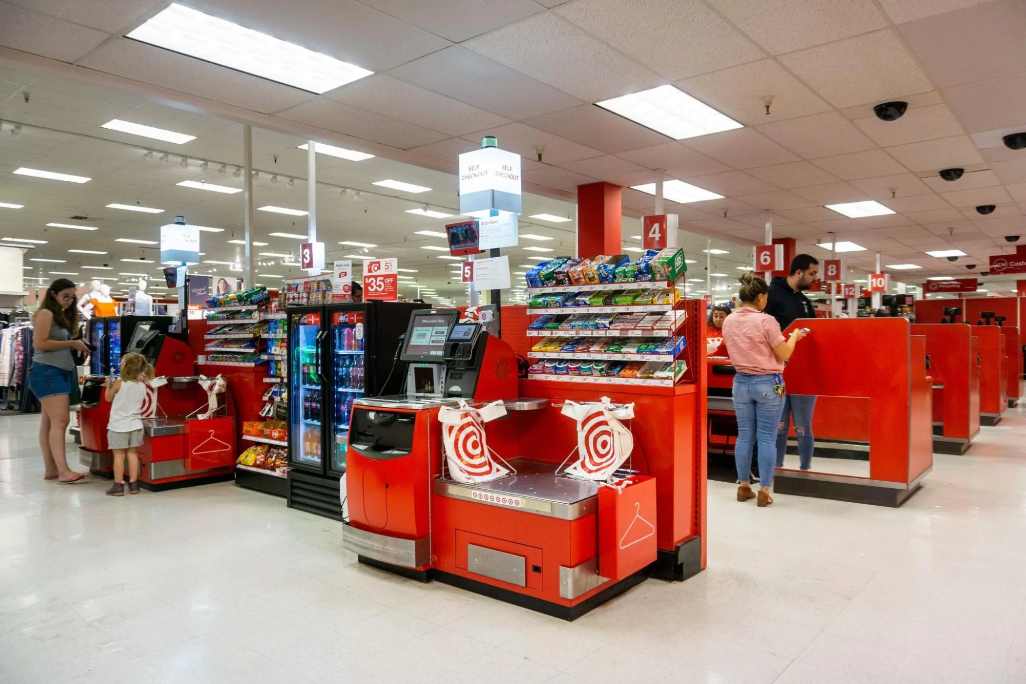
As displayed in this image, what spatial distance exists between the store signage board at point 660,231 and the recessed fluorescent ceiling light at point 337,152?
3.67m

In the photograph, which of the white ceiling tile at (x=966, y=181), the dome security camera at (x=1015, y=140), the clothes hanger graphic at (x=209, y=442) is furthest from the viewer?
the white ceiling tile at (x=966, y=181)

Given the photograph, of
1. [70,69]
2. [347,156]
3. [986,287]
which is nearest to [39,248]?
[347,156]

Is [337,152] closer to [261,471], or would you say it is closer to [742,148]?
[261,471]

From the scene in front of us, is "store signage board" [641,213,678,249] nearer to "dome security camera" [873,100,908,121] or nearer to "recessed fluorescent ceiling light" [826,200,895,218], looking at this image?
"dome security camera" [873,100,908,121]

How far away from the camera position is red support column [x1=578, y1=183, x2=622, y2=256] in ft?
28.3

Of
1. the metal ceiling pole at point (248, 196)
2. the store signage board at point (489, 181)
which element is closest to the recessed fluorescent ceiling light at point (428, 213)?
the metal ceiling pole at point (248, 196)

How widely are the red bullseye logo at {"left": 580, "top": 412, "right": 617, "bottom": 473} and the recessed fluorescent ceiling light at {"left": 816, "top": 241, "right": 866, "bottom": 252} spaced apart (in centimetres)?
1219

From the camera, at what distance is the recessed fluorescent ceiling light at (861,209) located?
10094 millimetres

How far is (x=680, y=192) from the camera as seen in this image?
9.22 meters

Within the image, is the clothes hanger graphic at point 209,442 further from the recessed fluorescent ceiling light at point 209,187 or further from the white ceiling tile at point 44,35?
the recessed fluorescent ceiling light at point 209,187

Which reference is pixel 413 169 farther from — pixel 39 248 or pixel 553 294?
pixel 39 248

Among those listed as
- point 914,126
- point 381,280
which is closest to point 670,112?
point 914,126

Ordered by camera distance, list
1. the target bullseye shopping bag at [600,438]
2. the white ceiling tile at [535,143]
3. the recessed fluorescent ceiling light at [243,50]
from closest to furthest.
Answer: the target bullseye shopping bag at [600,438] < the recessed fluorescent ceiling light at [243,50] < the white ceiling tile at [535,143]

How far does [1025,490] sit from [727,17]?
4.45m
